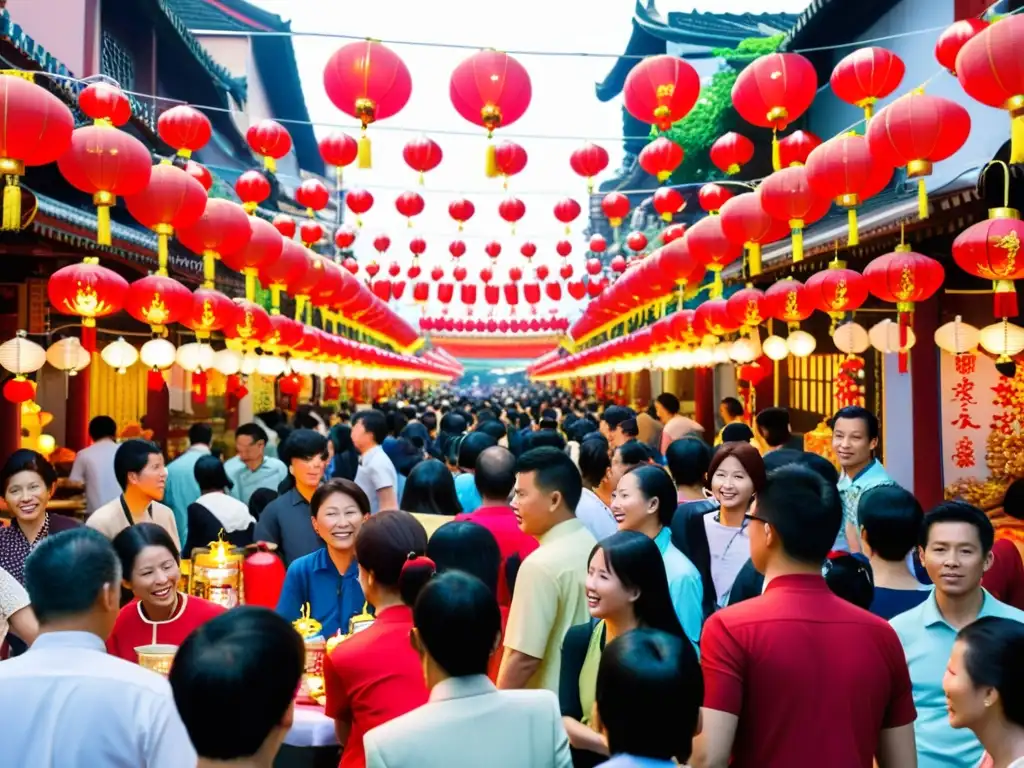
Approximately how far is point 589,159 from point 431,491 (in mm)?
6305

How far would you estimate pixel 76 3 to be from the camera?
44.3 ft

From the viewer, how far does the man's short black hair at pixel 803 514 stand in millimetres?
2830

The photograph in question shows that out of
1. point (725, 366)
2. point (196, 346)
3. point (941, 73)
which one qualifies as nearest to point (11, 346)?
point (196, 346)

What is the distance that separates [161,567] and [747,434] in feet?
17.9

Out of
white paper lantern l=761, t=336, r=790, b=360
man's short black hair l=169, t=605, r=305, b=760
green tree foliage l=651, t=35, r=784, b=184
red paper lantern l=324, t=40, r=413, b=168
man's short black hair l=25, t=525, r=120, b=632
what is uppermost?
green tree foliage l=651, t=35, r=784, b=184

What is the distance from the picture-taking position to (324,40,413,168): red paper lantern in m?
6.88

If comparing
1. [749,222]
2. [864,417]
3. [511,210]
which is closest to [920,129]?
[864,417]

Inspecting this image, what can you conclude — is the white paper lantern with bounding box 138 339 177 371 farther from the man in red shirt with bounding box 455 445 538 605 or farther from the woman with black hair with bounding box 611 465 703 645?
the woman with black hair with bounding box 611 465 703 645

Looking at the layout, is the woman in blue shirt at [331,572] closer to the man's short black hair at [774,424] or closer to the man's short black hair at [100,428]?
the man's short black hair at [774,424]

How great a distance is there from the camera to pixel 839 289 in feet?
28.2

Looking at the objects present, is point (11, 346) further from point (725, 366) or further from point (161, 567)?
Result: point (725, 366)

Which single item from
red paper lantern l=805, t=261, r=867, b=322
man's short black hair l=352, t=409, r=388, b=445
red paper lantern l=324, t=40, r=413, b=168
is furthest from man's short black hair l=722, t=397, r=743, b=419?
red paper lantern l=324, t=40, r=413, b=168

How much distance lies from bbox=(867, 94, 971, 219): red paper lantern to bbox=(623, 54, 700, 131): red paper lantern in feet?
6.07

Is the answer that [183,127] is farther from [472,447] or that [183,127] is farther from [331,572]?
[331,572]
